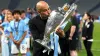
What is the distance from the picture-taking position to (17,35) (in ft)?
33.7

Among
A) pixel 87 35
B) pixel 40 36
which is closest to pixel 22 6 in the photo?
pixel 87 35

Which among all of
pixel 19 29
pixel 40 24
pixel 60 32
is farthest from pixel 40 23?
pixel 19 29

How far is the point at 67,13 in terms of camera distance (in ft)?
18.1

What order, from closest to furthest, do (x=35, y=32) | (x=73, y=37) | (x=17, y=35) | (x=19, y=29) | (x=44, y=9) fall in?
(x=44, y=9) → (x=35, y=32) → (x=19, y=29) → (x=17, y=35) → (x=73, y=37)

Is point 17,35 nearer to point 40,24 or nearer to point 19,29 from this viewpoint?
point 19,29

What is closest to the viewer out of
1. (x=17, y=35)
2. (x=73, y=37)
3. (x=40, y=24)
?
(x=40, y=24)

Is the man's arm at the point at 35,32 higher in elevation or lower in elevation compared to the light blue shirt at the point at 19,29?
lower

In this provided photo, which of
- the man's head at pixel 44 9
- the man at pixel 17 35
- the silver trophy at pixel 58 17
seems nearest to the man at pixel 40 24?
the man's head at pixel 44 9

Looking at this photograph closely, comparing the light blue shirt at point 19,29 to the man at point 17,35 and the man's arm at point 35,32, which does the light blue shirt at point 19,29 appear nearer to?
the man at point 17,35

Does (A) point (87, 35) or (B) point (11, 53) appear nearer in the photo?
(B) point (11, 53)

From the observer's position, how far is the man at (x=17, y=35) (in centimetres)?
1009

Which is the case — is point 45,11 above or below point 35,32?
above

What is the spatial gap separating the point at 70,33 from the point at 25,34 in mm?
1215

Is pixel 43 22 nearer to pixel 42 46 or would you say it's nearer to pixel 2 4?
pixel 42 46
